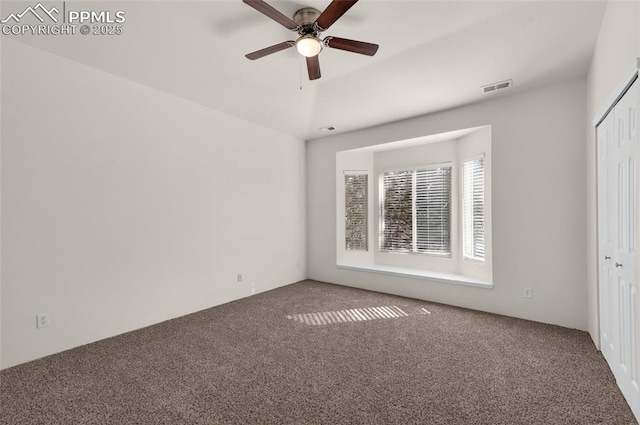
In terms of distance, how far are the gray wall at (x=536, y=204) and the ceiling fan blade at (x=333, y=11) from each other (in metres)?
2.68

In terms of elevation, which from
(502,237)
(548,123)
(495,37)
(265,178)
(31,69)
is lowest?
(502,237)

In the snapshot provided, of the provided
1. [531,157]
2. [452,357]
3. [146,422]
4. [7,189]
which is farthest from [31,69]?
[531,157]

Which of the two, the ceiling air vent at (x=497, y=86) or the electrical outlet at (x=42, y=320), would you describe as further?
the ceiling air vent at (x=497, y=86)

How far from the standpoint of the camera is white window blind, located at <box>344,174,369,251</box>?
5.78 meters

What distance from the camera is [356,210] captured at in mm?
5805

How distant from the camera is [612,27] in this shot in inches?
88.0

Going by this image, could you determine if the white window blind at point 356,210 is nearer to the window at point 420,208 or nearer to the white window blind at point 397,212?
the window at point 420,208

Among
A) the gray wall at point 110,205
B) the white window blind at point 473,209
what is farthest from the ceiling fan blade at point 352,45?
the white window blind at point 473,209

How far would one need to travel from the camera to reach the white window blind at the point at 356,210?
5781mm

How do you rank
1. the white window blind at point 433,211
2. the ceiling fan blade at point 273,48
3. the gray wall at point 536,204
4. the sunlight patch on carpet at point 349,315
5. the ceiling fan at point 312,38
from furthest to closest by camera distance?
the white window blind at point 433,211
the sunlight patch on carpet at point 349,315
the gray wall at point 536,204
the ceiling fan blade at point 273,48
the ceiling fan at point 312,38

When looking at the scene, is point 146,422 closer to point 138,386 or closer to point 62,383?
point 138,386

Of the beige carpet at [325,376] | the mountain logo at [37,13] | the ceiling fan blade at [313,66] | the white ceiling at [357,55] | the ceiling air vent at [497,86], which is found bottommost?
the beige carpet at [325,376]

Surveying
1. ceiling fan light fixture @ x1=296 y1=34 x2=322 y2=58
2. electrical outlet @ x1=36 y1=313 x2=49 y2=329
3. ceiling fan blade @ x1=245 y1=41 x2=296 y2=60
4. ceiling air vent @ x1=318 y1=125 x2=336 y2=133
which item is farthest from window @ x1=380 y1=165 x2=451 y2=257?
electrical outlet @ x1=36 y1=313 x2=49 y2=329

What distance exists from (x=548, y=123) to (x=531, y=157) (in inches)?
16.0
